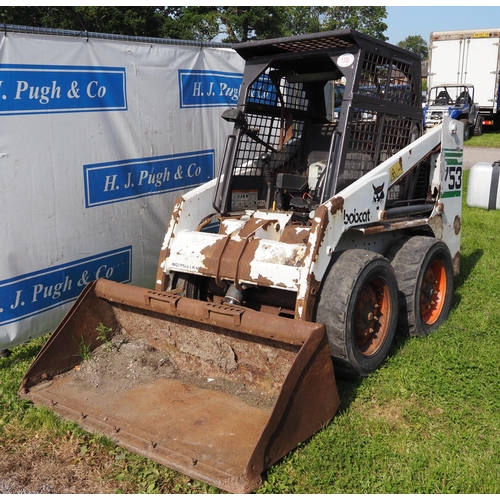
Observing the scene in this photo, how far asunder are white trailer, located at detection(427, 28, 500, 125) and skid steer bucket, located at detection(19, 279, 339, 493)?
2046 cm

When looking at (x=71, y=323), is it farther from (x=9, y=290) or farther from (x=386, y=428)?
(x=386, y=428)

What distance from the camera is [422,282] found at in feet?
17.0

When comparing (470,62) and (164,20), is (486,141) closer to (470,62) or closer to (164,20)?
(470,62)

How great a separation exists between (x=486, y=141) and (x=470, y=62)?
117 inches

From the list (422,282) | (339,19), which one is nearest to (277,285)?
(422,282)

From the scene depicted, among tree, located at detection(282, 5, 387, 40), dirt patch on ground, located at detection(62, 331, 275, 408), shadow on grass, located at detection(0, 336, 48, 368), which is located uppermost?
tree, located at detection(282, 5, 387, 40)

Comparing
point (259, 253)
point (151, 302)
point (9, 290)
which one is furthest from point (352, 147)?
point (9, 290)

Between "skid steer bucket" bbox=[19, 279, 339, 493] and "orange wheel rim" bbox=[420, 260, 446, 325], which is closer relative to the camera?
"skid steer bucket" bbox=[19, 279, 339, 493]

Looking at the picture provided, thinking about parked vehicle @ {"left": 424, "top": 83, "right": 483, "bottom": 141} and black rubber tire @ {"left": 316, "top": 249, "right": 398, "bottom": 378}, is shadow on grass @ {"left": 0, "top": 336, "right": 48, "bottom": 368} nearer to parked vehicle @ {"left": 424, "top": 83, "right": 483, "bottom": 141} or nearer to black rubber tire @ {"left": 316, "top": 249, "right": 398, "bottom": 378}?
black rubber tire @ {"left": 316, "top": 249, "right": 398, "bottom": 378}

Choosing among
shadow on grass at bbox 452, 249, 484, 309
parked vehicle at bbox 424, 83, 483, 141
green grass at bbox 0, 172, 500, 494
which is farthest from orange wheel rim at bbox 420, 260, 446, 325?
parked vehicle at bbox 424, 83, 483, 141

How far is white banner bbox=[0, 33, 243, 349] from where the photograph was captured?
483 cm

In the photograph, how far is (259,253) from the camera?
168 inches

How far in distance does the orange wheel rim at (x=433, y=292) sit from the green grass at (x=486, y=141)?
16.7 metres

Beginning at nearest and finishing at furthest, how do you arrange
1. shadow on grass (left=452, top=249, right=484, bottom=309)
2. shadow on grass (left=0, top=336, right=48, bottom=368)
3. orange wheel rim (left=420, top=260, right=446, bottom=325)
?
shadow on grass (left=0, top=336, right=48, bottom=368) < orange wheel rim (left=420, top=260, right=446, bottom=325) < shadow on grass (left=452, top=249, right=484, bottom=309)
